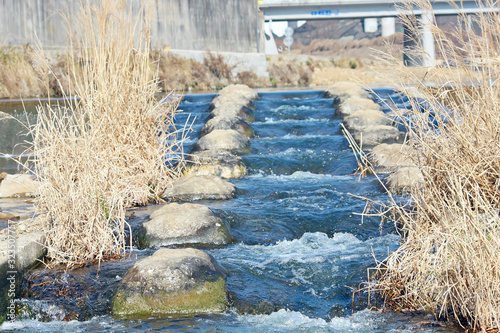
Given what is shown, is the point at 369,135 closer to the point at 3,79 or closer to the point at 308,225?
the point at 308,225

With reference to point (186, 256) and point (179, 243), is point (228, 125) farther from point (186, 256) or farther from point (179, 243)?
point (186, 256)

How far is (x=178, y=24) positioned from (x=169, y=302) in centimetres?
1677

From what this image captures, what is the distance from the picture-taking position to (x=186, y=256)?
152 inches

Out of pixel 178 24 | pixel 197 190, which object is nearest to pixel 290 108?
pixel 197 190

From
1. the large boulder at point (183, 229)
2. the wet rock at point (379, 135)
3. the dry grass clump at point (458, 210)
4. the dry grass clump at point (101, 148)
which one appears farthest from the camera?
the wet rock at point (379, 135)

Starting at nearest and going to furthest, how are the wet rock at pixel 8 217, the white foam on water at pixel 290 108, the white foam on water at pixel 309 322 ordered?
1. the white foam on water at pixel 309 322
2. the wet rock at pixel 8 217
3. the white foam on water at pixel 290 108

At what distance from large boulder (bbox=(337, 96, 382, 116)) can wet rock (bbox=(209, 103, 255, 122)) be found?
168 cm

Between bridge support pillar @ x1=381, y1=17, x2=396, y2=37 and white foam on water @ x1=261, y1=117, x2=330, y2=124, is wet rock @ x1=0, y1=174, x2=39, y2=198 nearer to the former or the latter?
white foam on water @ x1=261, y1=117, x2=330, y2=124

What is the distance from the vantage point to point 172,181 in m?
6.18

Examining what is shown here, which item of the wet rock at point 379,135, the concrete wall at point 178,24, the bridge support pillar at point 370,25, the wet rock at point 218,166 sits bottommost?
the wet rock at point 218,166

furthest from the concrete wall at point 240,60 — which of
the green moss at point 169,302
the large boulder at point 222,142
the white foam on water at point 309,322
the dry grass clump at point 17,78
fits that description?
the white foam on water at point 309,322

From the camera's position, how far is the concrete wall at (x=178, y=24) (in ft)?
53.5

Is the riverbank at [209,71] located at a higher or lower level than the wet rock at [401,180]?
higher

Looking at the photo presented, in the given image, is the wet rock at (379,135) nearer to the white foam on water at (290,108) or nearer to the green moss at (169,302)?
the white foam on water at (290,108)
